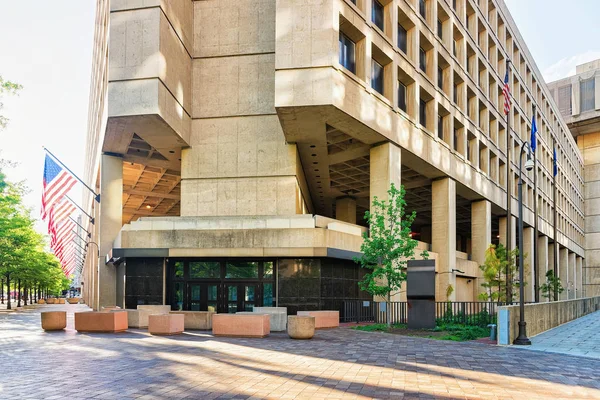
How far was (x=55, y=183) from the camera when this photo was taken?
35500 mm

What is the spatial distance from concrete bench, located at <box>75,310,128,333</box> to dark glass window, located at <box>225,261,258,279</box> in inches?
375

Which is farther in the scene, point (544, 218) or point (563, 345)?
point (544, 218)

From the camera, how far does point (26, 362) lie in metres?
13.0

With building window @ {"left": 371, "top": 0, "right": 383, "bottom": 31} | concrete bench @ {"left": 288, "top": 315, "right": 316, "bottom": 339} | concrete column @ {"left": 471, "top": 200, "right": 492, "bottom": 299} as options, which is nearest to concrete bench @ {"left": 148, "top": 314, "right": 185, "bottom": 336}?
concrete bench @ {"left": 288, "top": 315, "right": 316, "bottom": 339}

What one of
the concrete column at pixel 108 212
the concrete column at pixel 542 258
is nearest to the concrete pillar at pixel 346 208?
the concrete column at pixel 108 212

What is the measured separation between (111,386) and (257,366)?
3753mm

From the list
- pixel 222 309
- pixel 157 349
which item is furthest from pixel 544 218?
pixel 157 349

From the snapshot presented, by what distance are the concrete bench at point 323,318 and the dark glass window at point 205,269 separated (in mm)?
7068

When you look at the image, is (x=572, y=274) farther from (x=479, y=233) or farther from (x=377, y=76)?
(x=377, y=76)

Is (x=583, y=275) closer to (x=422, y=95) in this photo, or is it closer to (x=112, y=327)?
(x=422, y=95)

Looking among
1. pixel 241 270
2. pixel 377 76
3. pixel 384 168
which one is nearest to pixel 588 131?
pixel 377 76

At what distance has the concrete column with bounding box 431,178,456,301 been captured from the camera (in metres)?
39.0

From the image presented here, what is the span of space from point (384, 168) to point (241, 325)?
1524cm

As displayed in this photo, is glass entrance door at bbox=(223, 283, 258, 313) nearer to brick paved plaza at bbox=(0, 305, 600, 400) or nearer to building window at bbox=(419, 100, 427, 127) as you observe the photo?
brick paved plaza at bbox=(0, 305, 600, 400)
